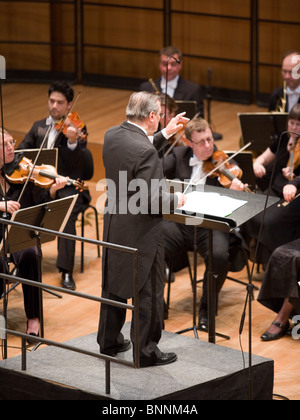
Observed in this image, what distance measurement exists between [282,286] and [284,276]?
0.06 meters

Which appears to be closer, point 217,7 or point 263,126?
point 263,126

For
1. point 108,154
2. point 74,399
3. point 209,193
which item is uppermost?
point 108,154

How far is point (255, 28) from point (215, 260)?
4.10m

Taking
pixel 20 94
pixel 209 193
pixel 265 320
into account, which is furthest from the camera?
pixel 20 94

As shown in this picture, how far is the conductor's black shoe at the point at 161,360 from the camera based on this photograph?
12.5ft

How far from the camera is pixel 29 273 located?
473cm

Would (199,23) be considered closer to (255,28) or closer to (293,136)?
(255,28)

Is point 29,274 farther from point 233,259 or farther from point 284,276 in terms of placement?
point 284,276

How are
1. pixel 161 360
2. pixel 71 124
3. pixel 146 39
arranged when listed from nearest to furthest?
1. pixel 161 360
2. pixel 71 124
3. pixel 146 39

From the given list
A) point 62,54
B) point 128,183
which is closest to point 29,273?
point 128,183

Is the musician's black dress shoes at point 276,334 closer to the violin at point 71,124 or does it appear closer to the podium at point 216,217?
the podium at point 216,217

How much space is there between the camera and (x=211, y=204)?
4090mm

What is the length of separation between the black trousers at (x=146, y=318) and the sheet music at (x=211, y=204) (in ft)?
1.17

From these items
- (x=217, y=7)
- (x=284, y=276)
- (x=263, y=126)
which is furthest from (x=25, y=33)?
(x=284, y=276)
